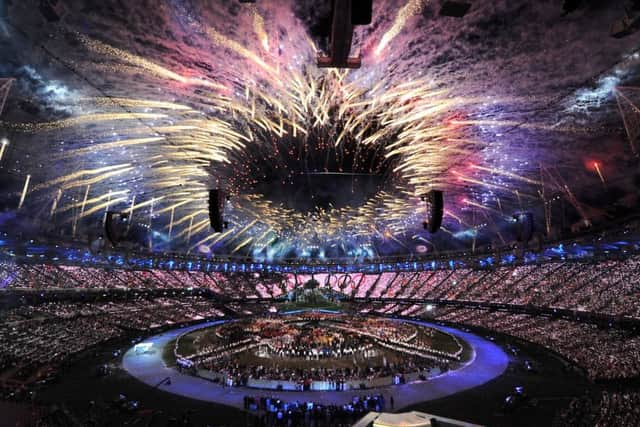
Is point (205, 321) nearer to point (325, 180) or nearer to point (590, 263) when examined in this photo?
point (325, 180)

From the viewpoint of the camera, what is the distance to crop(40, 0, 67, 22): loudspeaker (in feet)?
35.6

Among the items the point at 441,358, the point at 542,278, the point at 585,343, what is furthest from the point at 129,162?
the point at 542,278

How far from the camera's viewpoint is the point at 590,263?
1641 inches

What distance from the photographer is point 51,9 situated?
36.2 ft

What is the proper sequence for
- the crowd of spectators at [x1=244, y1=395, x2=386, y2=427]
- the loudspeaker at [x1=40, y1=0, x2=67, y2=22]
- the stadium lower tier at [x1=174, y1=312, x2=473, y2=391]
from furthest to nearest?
the stadium lower tier at [x1=174, y1=312, x2=473, y2=391] → the crowd of spectators at [x1=244, y1=395, x2=386, y2=427] → the loudspeaker at [x1=40, y1=0, x2=67, y2=22]

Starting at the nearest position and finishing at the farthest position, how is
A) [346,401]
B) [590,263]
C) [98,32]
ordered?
[98,32] → [346,401] → [590,263]

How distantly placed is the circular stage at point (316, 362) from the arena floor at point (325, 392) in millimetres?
58

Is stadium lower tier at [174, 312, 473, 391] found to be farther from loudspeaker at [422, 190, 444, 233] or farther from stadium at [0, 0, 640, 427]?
loudspeaker at [422, 190, 444, 233]

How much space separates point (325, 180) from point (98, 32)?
16869 mm

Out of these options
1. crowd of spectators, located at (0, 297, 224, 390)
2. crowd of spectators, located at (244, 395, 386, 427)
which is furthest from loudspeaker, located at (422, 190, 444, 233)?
crowd of spectators, located at (0, 297, 224, 390)

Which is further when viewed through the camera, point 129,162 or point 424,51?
point 129,162

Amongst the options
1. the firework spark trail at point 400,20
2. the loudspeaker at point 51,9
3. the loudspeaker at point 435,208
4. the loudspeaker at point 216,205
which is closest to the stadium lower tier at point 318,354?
the loudspeaker at point 435,208

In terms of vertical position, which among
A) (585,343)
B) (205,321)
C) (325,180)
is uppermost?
(325,180)

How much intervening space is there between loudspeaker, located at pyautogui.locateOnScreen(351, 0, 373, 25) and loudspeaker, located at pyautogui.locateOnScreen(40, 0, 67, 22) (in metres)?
9.93
